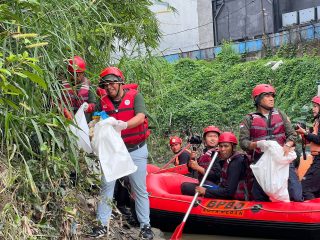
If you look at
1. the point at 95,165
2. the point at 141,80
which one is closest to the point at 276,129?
the point at 141,80

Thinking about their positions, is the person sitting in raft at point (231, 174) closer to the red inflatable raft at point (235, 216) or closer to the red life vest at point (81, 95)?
the red inflatable raft at point (235, 216)

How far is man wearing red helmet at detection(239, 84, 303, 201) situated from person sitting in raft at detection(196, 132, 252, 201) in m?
0.24

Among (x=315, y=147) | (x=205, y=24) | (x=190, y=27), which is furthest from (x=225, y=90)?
(x=315, y=147)

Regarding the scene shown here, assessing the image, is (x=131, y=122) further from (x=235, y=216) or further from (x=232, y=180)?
(x=235, y=216)

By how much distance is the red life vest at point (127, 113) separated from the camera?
17.3 feet

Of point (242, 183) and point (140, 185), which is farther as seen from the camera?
point (242, 183)

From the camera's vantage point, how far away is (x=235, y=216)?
664 cm

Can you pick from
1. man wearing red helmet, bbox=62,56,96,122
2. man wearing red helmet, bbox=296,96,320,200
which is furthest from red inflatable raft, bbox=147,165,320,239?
man wearing red helmet, bbox=62,56,96,122

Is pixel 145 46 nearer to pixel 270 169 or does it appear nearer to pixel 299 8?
pixel 270 169

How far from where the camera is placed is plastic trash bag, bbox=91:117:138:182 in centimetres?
486

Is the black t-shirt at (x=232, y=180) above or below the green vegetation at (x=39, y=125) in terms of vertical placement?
below

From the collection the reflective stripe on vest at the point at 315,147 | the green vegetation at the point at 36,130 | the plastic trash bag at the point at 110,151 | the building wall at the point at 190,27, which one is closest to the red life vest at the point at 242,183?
the reflective stripe on vest at the point at 315,147

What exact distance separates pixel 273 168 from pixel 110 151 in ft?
6.70

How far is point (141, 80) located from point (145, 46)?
0.41 m
